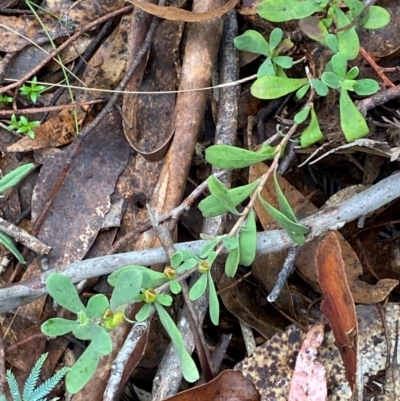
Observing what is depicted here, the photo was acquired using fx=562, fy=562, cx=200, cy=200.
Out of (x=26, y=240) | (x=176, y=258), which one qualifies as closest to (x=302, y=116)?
(x=176, y=258)

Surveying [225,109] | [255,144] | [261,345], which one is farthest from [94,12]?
[261,345]

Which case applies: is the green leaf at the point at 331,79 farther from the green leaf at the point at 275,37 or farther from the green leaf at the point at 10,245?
the green leaf at the point at 10,245

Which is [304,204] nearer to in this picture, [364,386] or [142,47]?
[364,386]

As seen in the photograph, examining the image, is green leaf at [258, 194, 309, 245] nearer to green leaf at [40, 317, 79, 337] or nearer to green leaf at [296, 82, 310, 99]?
green leaf at [296, 82, 310, 99]

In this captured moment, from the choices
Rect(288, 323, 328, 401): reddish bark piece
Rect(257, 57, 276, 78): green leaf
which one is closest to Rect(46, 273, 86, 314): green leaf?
Rect(288, 323, 328, 401): reddish bark piece

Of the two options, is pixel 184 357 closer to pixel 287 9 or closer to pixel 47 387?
pixel 47 387

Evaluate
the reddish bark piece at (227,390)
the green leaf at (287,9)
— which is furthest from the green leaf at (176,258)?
the green leaf at (287,9)
